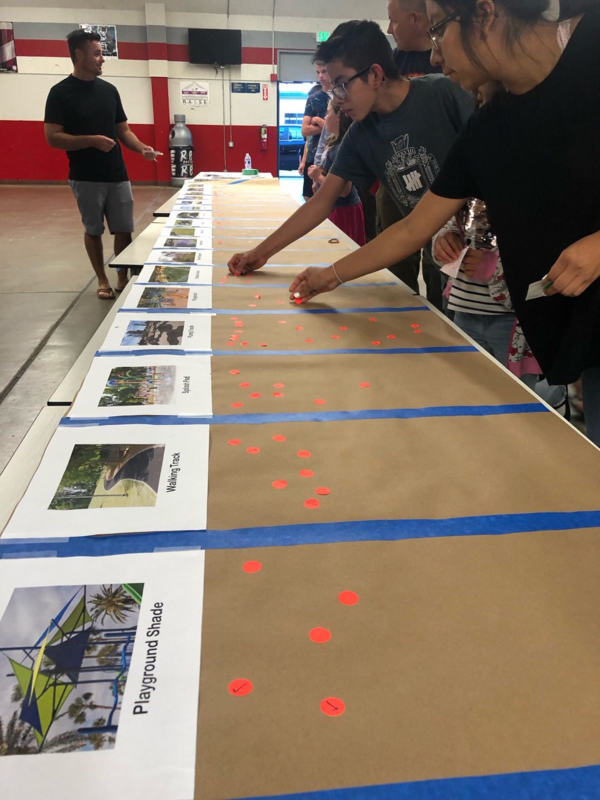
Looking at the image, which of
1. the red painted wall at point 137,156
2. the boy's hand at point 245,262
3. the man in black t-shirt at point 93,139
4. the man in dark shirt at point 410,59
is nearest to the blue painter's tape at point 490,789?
the man in dark shirt at point 410,59

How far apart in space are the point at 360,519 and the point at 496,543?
15 centimetres

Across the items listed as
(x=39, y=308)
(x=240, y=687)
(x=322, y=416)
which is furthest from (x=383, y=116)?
(x=39, y=308)

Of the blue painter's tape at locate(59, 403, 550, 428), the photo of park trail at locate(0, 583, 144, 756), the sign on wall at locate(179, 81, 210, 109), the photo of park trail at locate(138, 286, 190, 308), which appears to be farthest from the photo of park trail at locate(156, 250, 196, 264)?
the sign on wall at locate(179, 81, 210, 109)

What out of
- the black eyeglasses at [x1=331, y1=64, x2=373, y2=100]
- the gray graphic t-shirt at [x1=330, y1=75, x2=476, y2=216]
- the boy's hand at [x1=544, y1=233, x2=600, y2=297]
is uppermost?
the black eyeglasses at [x1=331, y1=64, x2=373, y2=100]

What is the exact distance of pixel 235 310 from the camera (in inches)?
55.1

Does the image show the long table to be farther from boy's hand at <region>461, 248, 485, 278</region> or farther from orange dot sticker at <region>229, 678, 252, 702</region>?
boy's hand at <region>461, 248, 485, 278</region>

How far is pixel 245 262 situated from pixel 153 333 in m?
0.58

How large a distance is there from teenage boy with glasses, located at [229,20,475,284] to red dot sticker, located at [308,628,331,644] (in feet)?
4.41

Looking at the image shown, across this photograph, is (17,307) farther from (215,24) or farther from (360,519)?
(215,24)

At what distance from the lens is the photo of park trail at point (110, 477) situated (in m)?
0.68

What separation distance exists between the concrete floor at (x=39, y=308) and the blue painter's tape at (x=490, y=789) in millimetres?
1734

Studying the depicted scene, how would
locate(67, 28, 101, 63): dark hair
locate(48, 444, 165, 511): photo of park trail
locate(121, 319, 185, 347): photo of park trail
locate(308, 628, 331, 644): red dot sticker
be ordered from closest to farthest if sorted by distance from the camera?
locate(308, 628, 331, 644): red dot sticker, locate(48, 444, 165, 511): photo of park trail, locate(121, 319, 185, 347): photo of park trail, locate(67, 28, 101, 63): dark hair

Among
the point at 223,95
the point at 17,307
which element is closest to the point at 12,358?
the point at 17,307

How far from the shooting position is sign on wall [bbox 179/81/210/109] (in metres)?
8.82
